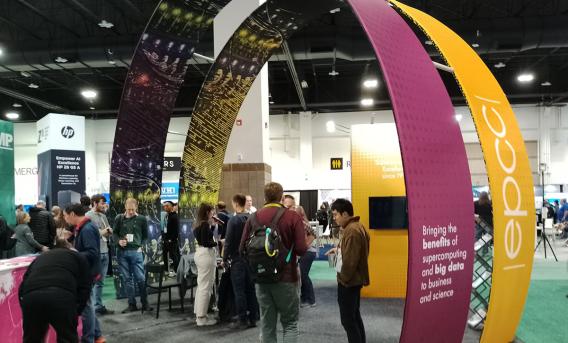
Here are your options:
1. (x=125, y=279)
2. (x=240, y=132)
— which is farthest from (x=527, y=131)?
(x=125, y=279)

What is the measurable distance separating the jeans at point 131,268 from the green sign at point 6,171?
5.84ft

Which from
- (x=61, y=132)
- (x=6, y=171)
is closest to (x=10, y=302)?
(x=6, y=171)

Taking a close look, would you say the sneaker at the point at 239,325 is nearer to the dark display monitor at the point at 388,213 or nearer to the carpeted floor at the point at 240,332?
the carpeted floor at the point at 240,332

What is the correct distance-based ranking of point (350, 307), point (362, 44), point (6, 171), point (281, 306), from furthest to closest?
point (362, 44)
point (6, 171)
point (350, 307)
point (281, 306)

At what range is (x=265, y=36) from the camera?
561 centimetres

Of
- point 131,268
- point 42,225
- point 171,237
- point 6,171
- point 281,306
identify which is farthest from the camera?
point 171,237

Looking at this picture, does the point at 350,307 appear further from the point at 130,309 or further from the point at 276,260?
the point at 130,309

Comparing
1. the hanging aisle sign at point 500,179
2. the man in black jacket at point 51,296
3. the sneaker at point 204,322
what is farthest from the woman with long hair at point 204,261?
the hanging aisle sign at point 500,179

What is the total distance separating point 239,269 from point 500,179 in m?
2.67

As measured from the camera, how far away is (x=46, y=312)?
9.32 ft

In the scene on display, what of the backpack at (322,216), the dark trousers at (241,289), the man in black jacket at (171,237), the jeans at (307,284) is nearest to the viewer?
the dark trousers at (241,289)

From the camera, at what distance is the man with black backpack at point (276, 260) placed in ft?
10.8

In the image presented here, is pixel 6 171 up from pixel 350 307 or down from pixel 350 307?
up

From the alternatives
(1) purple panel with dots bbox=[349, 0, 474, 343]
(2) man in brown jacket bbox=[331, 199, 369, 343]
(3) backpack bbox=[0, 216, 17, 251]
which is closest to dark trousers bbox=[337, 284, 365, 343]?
(2) man in brown jacket bbox=[331, 199, 369, 343]
